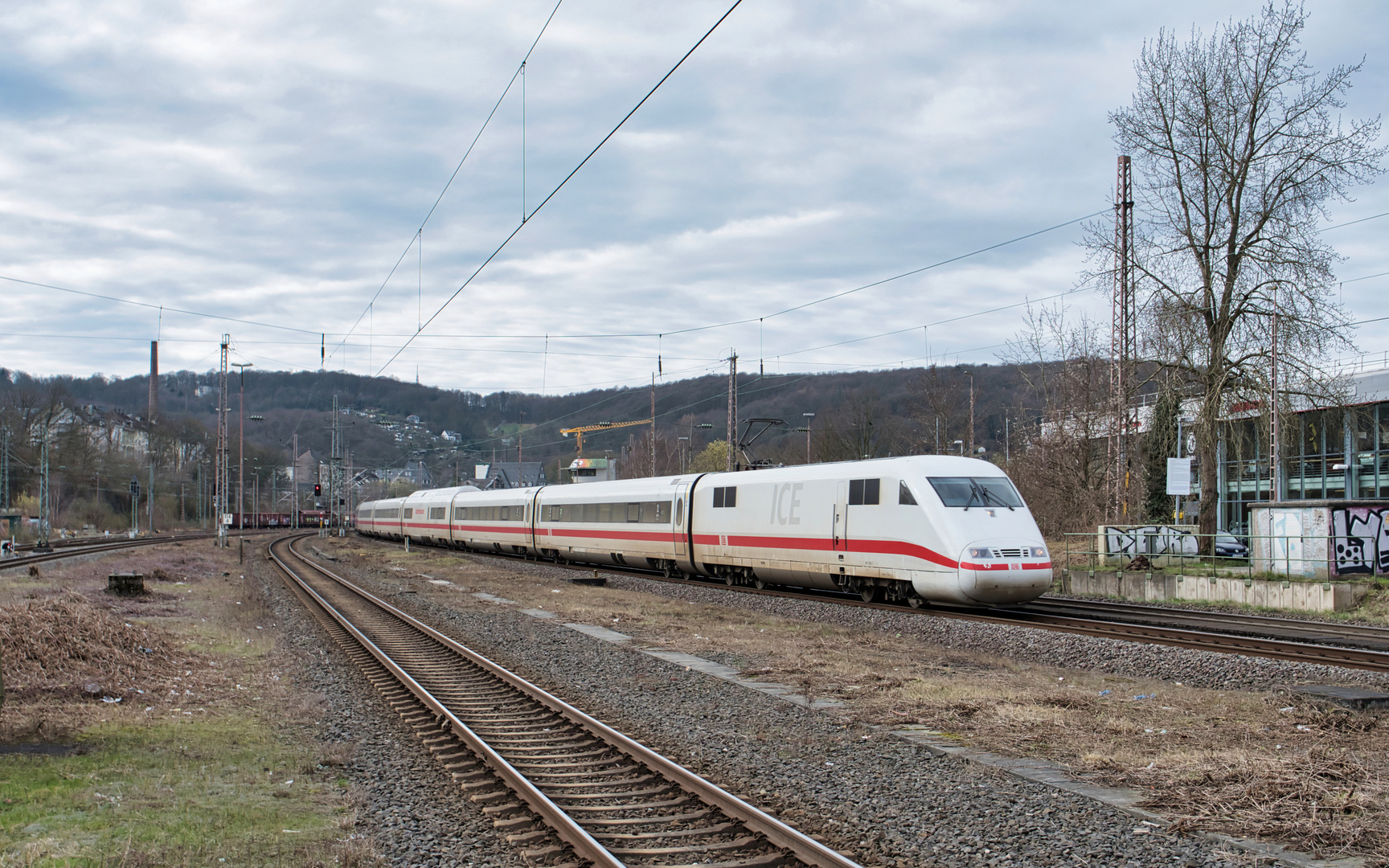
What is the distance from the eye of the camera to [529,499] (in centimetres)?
4406

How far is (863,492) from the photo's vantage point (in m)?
21.1

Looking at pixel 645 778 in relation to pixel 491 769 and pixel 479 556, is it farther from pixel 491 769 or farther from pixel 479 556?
pixel 479 556

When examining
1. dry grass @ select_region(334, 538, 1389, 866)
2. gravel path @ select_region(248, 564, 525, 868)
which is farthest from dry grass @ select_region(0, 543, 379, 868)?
dry grass @ select_region(334, 538, 1389, 866)

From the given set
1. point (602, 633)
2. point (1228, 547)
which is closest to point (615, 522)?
point (602, 633)

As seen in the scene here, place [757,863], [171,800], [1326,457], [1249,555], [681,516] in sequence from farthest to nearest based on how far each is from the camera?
[1326,457] < [681,516] < [1249,555] < [171,800] < [757,863]

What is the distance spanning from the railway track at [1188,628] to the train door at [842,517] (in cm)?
126

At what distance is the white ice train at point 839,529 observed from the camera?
18531 mm

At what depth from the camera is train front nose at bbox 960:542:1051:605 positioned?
59.6 ft

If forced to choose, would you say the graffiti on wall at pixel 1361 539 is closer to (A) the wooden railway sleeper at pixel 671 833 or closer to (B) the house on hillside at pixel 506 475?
(A) the wooden railway sleeper at pixel 671 833

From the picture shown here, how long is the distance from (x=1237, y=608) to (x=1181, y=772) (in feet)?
54.4

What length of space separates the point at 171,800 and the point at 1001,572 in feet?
47.1

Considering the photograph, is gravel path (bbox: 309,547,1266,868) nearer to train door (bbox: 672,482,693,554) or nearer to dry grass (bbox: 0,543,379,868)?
dry grass (bbox: 0,543,379,868)

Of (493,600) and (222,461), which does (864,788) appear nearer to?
(493,600)

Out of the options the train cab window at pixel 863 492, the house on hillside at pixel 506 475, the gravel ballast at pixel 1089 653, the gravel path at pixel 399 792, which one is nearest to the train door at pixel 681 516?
the gravel ballast at pixel 1089 653
